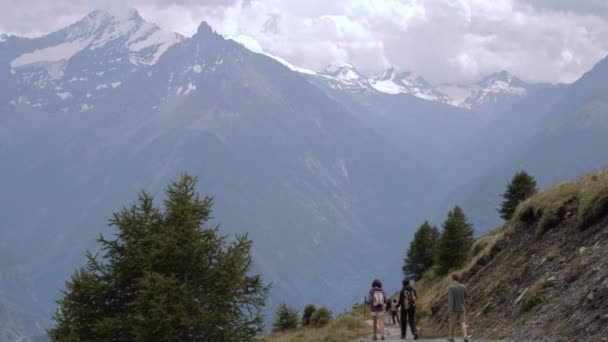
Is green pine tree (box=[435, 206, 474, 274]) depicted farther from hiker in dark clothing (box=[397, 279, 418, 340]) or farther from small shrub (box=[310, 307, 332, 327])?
hiker in dark clothing (box=[397, 279, 418, 340])

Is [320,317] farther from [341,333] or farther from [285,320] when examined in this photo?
[341,333]

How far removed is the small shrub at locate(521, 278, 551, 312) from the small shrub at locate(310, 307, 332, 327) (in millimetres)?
23764

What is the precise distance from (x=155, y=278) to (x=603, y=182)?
1184 cm

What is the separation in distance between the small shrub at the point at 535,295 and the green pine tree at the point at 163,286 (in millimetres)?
7088

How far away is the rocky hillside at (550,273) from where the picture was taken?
1380cm

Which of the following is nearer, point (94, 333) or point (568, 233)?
point (94, 333)

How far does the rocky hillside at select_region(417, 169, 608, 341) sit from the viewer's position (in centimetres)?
1380

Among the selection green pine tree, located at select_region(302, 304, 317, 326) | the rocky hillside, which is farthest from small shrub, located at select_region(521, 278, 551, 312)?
green pine tree, located at select_region(302, 304, 317, 326)

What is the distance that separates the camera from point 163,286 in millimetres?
16672

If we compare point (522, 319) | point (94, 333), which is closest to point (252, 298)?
point (94, 333)

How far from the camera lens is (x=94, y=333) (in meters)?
17.2

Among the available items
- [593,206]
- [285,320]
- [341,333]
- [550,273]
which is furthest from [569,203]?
[285,320]

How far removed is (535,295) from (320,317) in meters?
25.4

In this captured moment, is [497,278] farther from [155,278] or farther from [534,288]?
[155,278]
